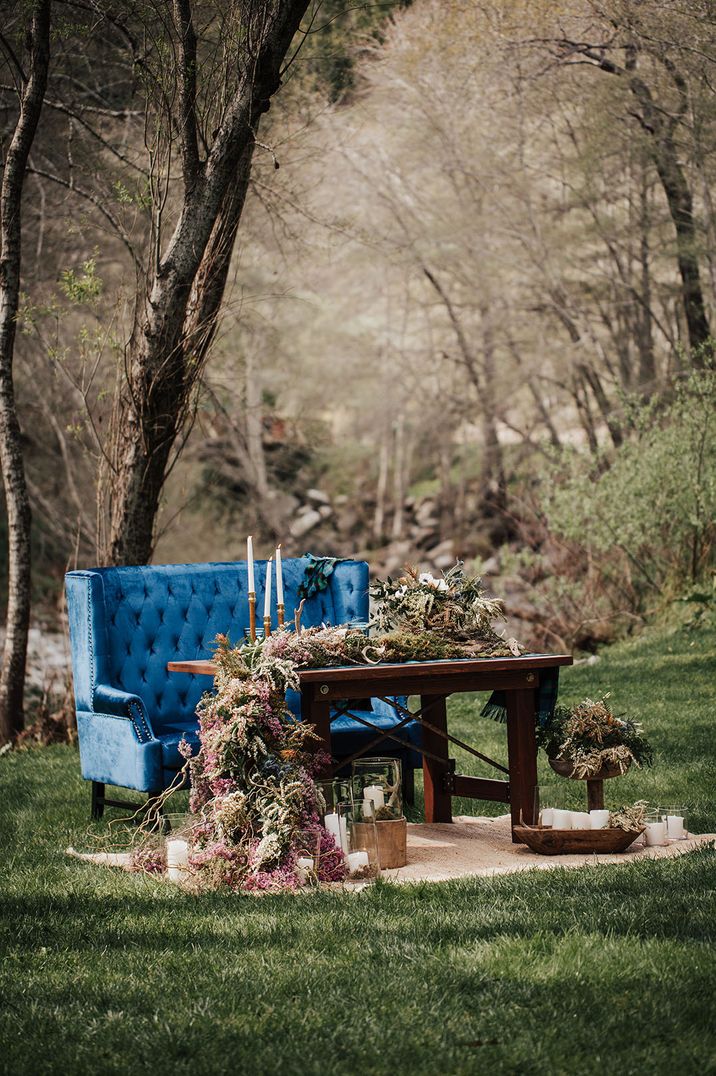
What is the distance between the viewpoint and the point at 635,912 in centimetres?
398

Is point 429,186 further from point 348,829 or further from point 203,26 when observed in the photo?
point 348,829

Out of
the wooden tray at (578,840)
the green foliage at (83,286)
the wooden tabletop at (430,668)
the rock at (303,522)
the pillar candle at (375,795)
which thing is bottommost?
the wooden tray at (578,840)

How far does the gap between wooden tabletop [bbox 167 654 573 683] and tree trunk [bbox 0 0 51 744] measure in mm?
3580

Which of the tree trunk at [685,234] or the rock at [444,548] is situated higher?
the tree trunk at [685,234]

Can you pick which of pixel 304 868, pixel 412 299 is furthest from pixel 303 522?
pixel 304 868

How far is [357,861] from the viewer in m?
4.80

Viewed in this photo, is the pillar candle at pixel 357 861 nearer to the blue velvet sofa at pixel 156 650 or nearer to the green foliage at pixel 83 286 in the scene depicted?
the blue velvet sofa at pixel 156 650

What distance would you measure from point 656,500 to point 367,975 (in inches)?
353

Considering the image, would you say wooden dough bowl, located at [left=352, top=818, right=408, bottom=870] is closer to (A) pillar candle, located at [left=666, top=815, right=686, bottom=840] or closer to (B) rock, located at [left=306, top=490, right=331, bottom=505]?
(A) pillar candle, located at [left=666, top=815, right=686, bottom=840]

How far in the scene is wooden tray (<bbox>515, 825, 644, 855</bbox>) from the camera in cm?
514

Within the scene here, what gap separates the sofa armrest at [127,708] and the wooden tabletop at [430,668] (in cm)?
41

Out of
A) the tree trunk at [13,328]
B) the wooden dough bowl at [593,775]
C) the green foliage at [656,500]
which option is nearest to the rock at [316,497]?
the green foliage at [656,500]

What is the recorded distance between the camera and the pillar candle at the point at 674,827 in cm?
525

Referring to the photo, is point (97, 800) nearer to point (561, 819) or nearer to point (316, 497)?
point (561, 819)
